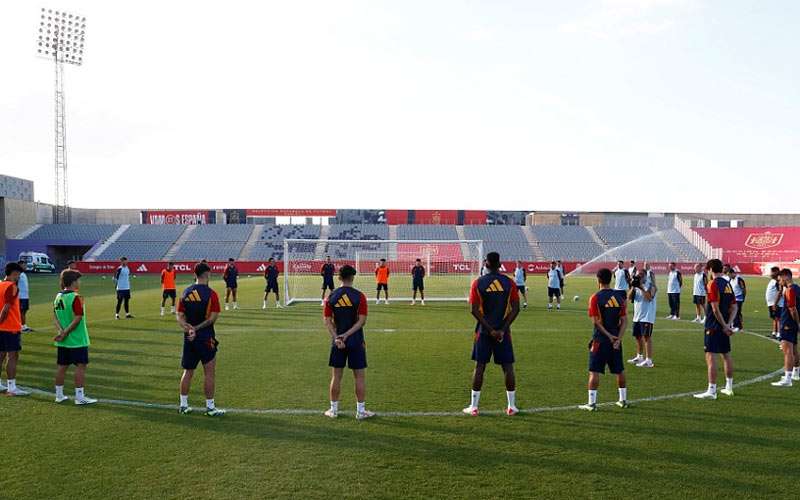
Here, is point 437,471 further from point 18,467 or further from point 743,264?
point 743,264

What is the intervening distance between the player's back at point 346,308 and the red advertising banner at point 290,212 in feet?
215

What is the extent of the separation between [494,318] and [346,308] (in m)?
1.95

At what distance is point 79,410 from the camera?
7.95m

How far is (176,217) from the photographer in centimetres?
7375

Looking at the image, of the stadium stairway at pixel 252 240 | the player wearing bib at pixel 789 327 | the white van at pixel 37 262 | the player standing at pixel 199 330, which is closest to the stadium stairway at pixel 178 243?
the stadium stairway at pixel 252 240

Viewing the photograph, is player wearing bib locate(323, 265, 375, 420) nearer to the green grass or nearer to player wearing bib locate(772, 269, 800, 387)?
the green grass

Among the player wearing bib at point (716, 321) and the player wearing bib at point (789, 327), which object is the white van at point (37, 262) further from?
the player wearing bib at point (789, 327)

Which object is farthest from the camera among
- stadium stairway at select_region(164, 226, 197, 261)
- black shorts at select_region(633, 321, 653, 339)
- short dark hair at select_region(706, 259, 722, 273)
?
stadium stairway at select_region(164, 226, 197, 261)

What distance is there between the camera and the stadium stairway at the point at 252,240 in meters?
65.1

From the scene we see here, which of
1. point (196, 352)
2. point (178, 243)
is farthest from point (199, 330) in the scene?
point (178, 243)

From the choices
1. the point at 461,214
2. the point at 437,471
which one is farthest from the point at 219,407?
the point at 461,214

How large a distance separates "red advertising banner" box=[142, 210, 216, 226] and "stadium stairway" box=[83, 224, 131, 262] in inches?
142

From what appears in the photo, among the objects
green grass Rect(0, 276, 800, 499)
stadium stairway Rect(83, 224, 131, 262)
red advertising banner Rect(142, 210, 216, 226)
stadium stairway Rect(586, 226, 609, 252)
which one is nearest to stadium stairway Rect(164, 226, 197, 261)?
red advertising banner Rect(142, 210, 216, 226)

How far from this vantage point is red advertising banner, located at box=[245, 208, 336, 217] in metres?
71.9
